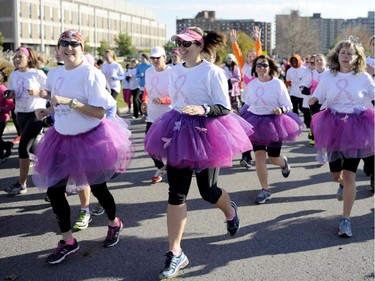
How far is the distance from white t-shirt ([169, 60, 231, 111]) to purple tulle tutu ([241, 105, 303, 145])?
2.15 m

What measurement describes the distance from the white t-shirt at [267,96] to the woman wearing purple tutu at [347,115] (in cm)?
107

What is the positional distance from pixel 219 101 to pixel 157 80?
3193 mm

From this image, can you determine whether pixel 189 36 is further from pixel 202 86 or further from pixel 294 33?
pixel 294 33

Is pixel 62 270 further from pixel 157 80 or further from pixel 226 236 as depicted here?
pixel 157 80

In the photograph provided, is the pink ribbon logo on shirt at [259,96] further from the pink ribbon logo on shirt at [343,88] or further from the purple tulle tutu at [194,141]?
the purple tulle tutu at [194,141]

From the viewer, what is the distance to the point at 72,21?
88375 mm

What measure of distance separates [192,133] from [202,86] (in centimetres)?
46

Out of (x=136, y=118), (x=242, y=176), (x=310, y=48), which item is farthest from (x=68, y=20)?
(x=242, y=176)

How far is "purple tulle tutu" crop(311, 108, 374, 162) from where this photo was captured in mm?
5371

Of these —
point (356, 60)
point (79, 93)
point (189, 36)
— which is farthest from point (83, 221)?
point (356, 60)

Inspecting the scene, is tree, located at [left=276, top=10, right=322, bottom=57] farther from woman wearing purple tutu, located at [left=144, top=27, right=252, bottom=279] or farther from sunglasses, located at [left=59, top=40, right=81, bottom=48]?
sunglasses, located at [left=59, top=40, right=81, bottom=48]

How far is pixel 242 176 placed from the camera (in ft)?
27.5

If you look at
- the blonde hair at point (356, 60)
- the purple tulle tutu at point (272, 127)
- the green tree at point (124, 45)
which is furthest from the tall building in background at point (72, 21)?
the blonde hair at point (356, 60)

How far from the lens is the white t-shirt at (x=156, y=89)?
7.52 meters
